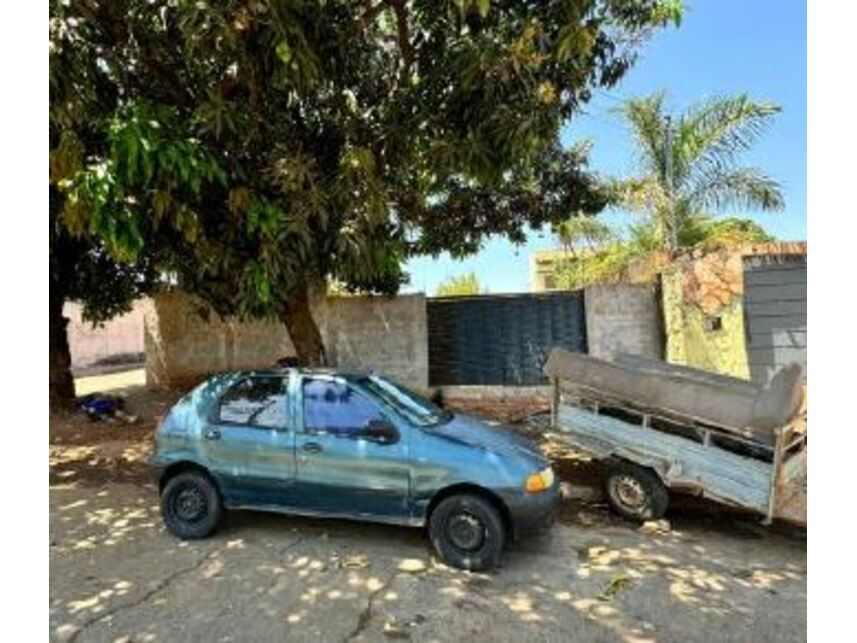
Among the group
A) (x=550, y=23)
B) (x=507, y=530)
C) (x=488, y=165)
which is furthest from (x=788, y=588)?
(x=550, y=23)

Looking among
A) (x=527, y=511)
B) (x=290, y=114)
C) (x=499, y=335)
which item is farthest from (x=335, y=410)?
(x=499, y=335)

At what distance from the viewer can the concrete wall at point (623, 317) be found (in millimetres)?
10758

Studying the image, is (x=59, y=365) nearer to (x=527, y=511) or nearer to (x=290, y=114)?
(x=290, y=114)

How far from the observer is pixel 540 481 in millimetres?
5449

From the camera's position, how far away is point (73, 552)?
5.75 metres

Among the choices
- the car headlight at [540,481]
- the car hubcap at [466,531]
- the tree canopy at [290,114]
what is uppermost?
the tree canopy at [290,114]

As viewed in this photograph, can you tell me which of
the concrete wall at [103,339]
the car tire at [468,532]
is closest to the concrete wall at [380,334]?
the car tire at [468,532]

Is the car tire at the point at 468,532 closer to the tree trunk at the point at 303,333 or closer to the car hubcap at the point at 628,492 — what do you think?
the car hubcap at the point at 628,492

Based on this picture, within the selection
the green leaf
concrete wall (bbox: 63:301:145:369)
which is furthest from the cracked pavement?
concrete wall (bbox: 63:301:145:369)

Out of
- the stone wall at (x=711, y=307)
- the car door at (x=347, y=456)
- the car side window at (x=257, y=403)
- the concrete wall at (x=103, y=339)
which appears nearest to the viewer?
the car door at (x=347, y=456)

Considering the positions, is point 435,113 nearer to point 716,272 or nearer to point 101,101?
point 101,101

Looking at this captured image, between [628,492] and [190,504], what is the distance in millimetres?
3833

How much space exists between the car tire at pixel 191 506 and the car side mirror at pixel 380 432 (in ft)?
4.68

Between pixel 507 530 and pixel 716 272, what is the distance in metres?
6.07
